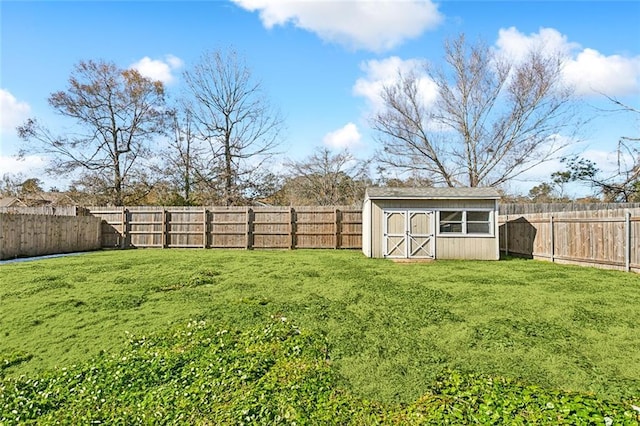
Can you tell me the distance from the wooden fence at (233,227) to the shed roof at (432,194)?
10.5 feet

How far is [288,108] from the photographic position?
21.8 meters

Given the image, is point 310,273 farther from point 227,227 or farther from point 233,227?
point 227,227

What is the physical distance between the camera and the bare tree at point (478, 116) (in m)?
17.5

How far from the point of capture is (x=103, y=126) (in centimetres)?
1998

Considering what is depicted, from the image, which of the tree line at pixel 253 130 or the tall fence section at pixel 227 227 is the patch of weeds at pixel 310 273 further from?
the tree line at pixel 253 130

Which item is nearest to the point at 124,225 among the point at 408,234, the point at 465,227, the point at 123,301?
the point at 123,301

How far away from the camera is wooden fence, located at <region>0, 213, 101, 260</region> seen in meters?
10.9

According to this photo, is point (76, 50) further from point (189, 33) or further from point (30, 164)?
point (189, 33)

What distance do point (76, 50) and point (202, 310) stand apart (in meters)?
20.0

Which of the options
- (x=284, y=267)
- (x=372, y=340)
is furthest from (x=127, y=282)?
(x=372, y=340)

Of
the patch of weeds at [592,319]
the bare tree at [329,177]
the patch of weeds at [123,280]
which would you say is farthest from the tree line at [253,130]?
the patch of weeds at [592,319]

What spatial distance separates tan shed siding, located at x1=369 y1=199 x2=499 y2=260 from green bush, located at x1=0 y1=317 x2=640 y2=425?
7969 mm

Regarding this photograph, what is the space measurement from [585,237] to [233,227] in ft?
A: 39.4

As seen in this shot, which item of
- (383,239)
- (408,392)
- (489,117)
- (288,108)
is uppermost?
(288,108)
